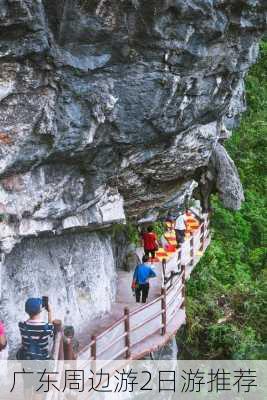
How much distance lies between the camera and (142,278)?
1203cm

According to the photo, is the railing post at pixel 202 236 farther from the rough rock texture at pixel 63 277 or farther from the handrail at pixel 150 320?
the rough rock texture at pixel 63 277

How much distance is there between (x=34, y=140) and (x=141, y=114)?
71.7 inches

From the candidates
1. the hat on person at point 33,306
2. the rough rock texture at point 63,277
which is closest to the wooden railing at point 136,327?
the hat on person at point 33,306

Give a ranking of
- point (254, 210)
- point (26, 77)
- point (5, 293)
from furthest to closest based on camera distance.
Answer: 1. point (254, 210)
2. point (5, 293)
3. point (26, 77)

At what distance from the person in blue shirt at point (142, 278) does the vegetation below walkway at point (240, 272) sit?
6104mm

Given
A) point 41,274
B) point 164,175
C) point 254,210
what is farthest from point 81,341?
point 254,210

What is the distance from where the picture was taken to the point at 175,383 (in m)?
16.8

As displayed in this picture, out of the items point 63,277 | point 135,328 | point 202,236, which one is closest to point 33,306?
point 135,328

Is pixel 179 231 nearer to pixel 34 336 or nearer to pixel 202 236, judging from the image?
pixel 202 236

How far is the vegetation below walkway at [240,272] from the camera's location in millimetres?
18359

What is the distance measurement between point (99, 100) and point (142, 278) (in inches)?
178

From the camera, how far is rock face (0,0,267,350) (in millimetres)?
7973

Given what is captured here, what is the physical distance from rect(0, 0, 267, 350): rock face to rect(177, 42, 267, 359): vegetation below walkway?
309 inches

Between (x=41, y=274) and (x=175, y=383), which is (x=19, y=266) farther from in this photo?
(x=175, y=383)
